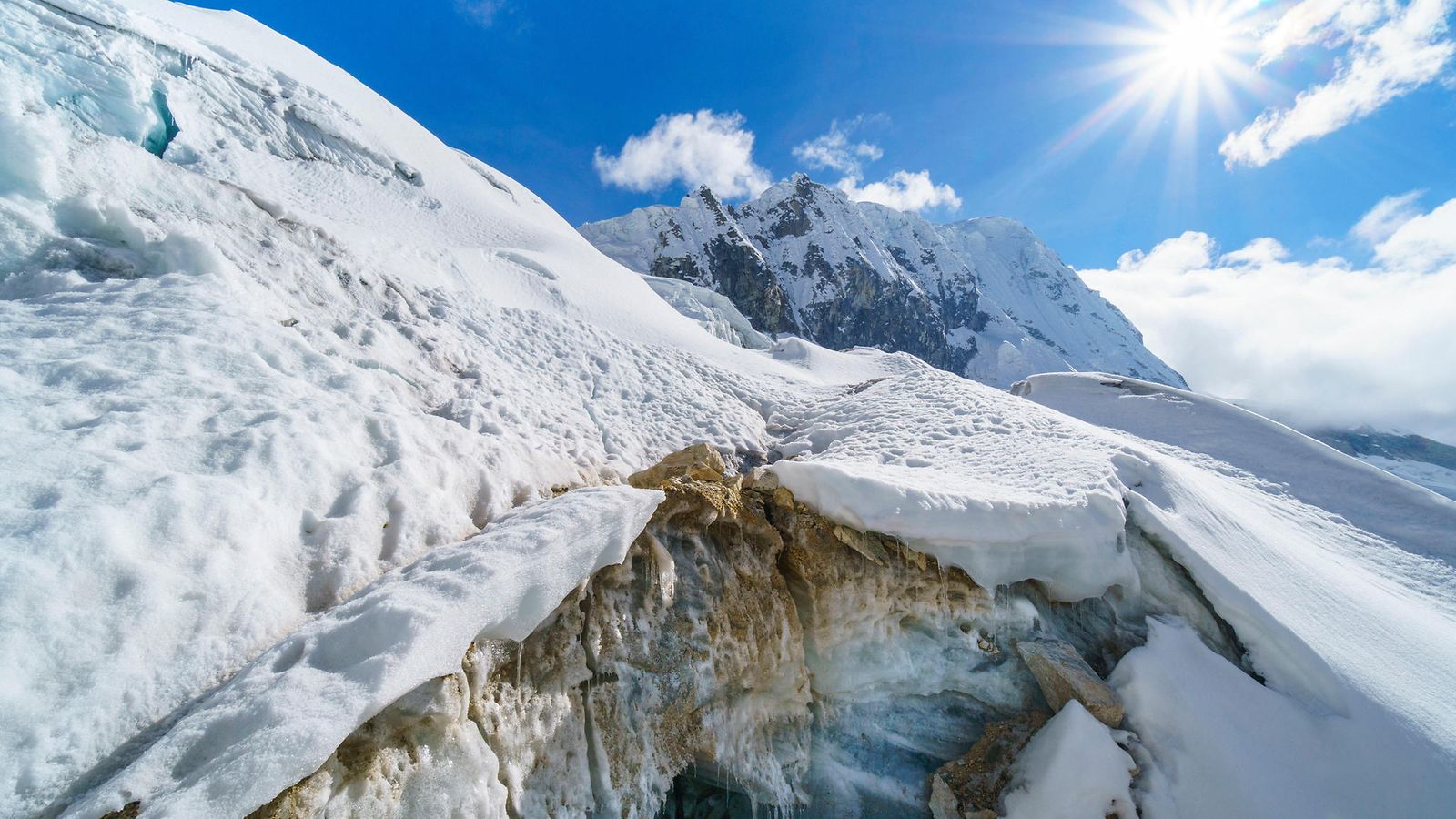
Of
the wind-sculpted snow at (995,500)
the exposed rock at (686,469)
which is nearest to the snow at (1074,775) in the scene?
the wind-sculpted snow at (995,500)

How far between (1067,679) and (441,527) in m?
4.82

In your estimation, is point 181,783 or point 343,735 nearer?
point 181,783

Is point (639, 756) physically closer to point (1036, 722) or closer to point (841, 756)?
point (841, 756)

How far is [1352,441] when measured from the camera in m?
93.6

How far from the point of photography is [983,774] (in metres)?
4.56

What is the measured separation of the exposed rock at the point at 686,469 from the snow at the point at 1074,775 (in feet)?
10.6

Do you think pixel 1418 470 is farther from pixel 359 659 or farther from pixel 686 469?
pixel 359 659

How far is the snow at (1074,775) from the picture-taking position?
4.05 metres

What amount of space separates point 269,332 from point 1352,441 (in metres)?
138

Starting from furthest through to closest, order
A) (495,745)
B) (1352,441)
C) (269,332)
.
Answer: (1352,441)
(269,332)
(495,745)

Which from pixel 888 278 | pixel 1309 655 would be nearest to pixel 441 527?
pixel 1309 655

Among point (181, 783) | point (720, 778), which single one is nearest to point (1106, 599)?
point (720, 778)

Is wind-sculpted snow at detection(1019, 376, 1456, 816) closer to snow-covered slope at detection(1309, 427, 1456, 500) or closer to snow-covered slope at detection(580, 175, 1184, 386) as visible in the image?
snow-covered slope at detection(580, 175, 1184, 386)

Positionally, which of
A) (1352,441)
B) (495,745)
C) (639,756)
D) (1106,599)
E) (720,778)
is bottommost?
(720,778)
